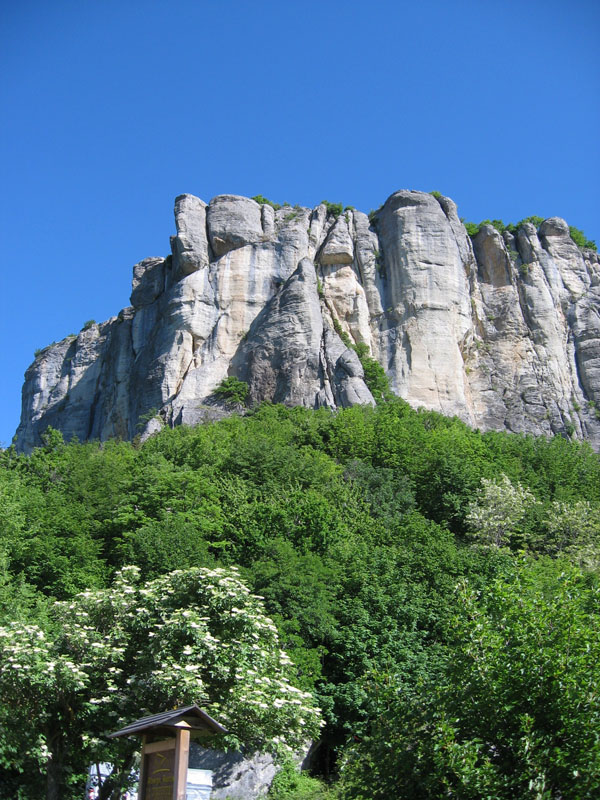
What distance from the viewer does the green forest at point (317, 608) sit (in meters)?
11.9

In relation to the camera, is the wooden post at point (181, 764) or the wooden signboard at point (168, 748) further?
the wooden signboard at point (168, 748)

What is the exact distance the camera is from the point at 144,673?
15.3 metres

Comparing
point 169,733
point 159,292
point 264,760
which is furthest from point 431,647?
point 159,292

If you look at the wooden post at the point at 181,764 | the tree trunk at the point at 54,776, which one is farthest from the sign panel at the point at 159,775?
the tree trunk at the point at 54,776

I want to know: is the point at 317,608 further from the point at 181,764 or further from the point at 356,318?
the point at 356,318

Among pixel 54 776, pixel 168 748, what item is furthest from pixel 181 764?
pixel 54 776

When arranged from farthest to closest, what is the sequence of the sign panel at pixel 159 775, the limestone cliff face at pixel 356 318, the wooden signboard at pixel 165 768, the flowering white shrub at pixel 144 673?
the limestone cliff face at pixel 356 318 < the flowering white shrub at pixel 144 673 < the sign panel at pixel 159 775 < the wooden signboard at pixel 165 768

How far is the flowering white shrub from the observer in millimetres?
14852

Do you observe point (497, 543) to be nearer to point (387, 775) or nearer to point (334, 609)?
point (334, 609)

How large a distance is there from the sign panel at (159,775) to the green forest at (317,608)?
2.81 m

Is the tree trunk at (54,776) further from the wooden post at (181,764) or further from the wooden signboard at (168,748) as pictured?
the wooden post at (181,764)

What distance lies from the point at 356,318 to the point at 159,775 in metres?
50.2

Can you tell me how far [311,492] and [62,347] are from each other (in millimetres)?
54701

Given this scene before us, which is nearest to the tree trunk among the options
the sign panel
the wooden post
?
the sign panel
